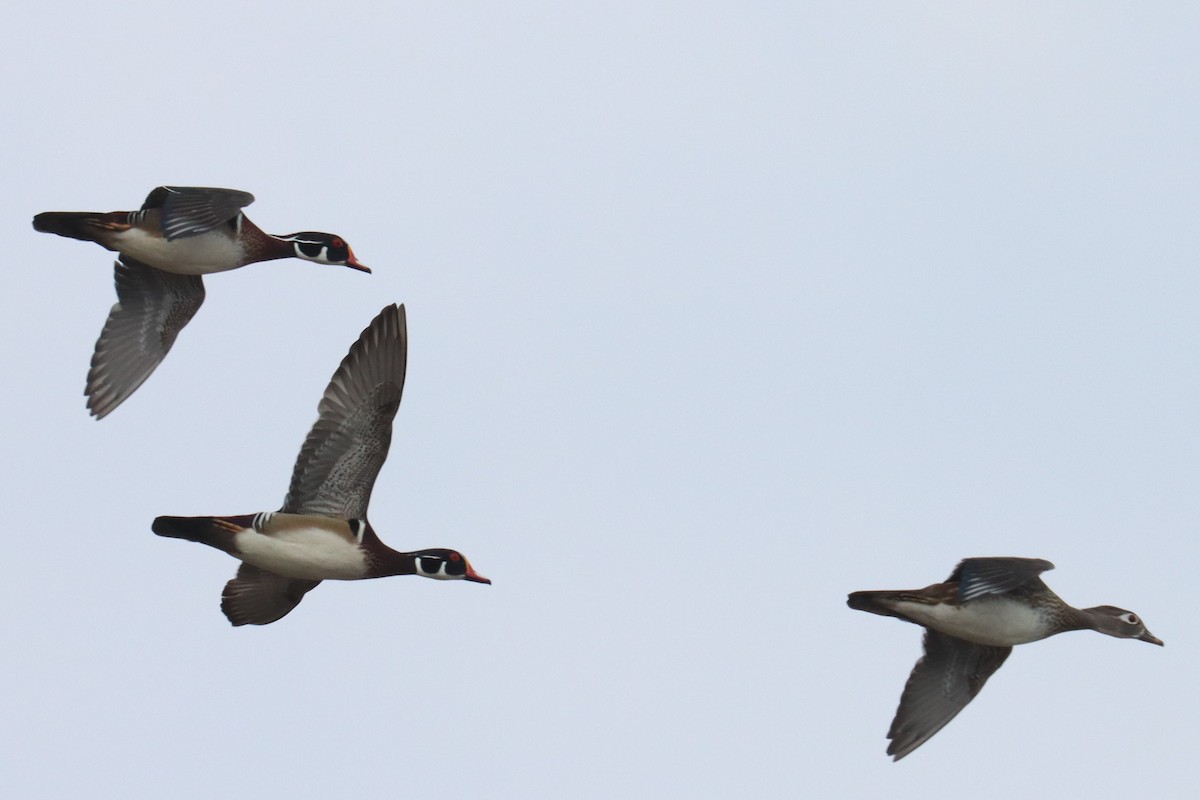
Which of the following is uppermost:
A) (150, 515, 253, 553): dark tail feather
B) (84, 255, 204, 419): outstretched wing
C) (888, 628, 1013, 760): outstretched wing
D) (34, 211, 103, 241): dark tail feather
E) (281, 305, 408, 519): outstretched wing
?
(34, 211, 103, 241): dark tail feather

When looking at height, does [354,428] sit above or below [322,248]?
below

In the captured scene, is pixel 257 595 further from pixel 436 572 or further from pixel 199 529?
pixel 436 572

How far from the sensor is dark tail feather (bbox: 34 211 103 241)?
20266 millimetres

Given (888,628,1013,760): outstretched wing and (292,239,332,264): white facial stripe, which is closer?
(888,628,1013,760): outstretched wing

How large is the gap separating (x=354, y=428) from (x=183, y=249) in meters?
2.99

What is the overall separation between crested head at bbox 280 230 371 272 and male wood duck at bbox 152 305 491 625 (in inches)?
106

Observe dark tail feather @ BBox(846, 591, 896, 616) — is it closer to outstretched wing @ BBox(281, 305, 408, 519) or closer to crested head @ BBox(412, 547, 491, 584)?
crested head @ BBox(412, 547, 491, 584)

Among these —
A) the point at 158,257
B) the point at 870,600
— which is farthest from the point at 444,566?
the point at 158,257

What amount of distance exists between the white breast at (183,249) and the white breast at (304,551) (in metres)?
3.18

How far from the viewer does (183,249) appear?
790 inches

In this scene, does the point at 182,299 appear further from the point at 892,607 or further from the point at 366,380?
the point at 892,607

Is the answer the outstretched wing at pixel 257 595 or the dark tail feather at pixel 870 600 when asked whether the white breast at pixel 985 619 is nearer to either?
the dark tail feather at pixel 870 600

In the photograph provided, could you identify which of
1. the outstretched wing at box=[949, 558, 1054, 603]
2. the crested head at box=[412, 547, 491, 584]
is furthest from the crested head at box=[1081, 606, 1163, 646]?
the crested head at box=[412, 547, 491, 584]

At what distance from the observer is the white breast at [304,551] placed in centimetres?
1811
